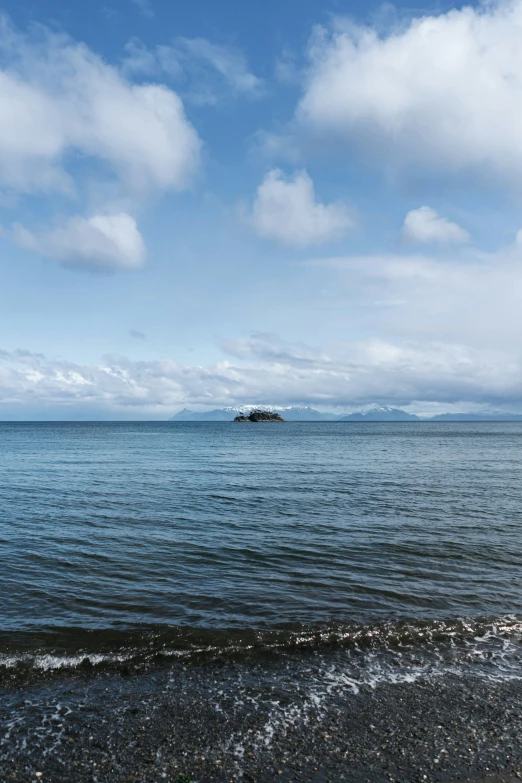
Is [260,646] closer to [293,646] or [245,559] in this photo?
[293,646]

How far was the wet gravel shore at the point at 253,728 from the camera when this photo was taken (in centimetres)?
884

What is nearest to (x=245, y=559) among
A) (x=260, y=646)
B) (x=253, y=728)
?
(x=260, y=646)

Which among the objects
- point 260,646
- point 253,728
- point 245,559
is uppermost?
point 253,728

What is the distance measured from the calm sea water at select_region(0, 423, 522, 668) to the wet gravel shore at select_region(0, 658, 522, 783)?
2.62 metres

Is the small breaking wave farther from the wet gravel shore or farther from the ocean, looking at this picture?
the wet gravel shore

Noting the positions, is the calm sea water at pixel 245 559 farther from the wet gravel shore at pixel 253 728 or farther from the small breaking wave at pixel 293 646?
the wet gravel shore at pixel 253 728

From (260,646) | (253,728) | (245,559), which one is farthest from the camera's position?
(245,559)

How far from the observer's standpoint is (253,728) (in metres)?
10.1

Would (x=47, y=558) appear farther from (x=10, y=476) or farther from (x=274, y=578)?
(x=10, y=476)

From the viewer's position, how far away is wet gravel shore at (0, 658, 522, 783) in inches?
348

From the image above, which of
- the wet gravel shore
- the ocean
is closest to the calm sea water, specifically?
the ocean

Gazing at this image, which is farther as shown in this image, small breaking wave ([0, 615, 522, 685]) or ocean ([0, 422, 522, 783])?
small breaking wave ([0, 615, 522, 685])

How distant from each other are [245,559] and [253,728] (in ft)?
43.2

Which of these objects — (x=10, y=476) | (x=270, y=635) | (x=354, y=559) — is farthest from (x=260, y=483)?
(x=270, y=635)
